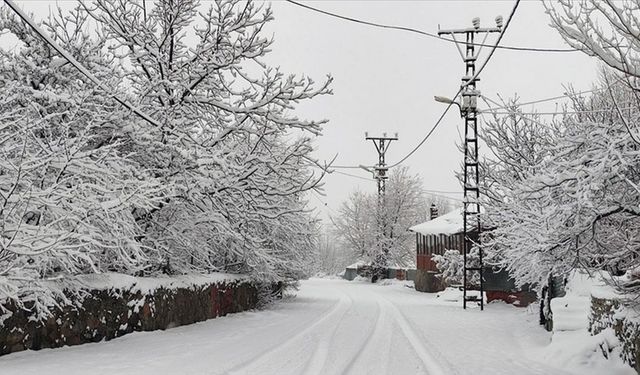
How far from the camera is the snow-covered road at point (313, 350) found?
8.65 metres

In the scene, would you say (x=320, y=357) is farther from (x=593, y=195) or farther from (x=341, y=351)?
(x=593, y=195)

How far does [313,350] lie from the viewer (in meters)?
10.7

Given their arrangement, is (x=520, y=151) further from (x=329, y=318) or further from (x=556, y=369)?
(x=556, y=369)

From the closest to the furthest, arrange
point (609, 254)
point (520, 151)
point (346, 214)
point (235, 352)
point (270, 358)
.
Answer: point (609, 254), point (270, 358), point (235, 352), point (520, 151), point (346, 214)

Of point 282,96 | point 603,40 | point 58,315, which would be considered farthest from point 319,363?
point 282,96

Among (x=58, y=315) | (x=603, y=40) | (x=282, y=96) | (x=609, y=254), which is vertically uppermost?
(x=282, y=96)

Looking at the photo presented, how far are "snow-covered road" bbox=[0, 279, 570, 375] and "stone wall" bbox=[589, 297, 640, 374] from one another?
1.01 meters

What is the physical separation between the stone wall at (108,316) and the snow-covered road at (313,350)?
0.23 meters

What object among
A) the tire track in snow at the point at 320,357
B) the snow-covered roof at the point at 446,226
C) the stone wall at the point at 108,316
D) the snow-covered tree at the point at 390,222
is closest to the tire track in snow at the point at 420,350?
the tire track in snow at the point at 320,357

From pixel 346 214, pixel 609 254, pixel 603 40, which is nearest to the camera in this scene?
pixel 603 40

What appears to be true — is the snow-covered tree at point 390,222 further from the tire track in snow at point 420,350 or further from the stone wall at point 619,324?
the stone wall at point 619,324

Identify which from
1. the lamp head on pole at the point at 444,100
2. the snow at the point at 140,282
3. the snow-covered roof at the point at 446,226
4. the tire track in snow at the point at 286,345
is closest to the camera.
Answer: the tire track in snow at the point at 286,345

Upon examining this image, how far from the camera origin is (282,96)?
14.8 m

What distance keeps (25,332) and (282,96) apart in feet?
26.2
